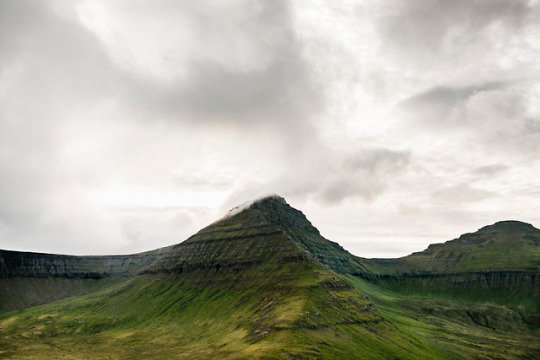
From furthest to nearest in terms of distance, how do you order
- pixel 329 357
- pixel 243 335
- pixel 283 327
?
pixel 243 335
pixel 283 327
pixel 329 357

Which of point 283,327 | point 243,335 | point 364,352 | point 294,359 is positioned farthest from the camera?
point 243,335

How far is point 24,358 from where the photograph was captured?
19638 cm

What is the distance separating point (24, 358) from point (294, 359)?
151 meters

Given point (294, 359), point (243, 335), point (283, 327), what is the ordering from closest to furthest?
1. point (294, 359)
2. point (283, 327)
3. point (243, 335)

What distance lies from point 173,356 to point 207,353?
2121 centimetres

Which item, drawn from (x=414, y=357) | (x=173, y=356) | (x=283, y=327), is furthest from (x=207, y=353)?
(x=414, y=357)

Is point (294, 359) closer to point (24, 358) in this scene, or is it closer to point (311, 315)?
point (311, 315)

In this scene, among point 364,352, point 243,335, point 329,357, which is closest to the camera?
point 329,357

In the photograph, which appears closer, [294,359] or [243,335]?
[294,359]

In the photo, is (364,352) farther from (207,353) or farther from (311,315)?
(207,353)

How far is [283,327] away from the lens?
17900cm

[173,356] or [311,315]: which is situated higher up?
[311,315]

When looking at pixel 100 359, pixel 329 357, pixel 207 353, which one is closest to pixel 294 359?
pixel 329 357

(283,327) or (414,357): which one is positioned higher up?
(283,327)
